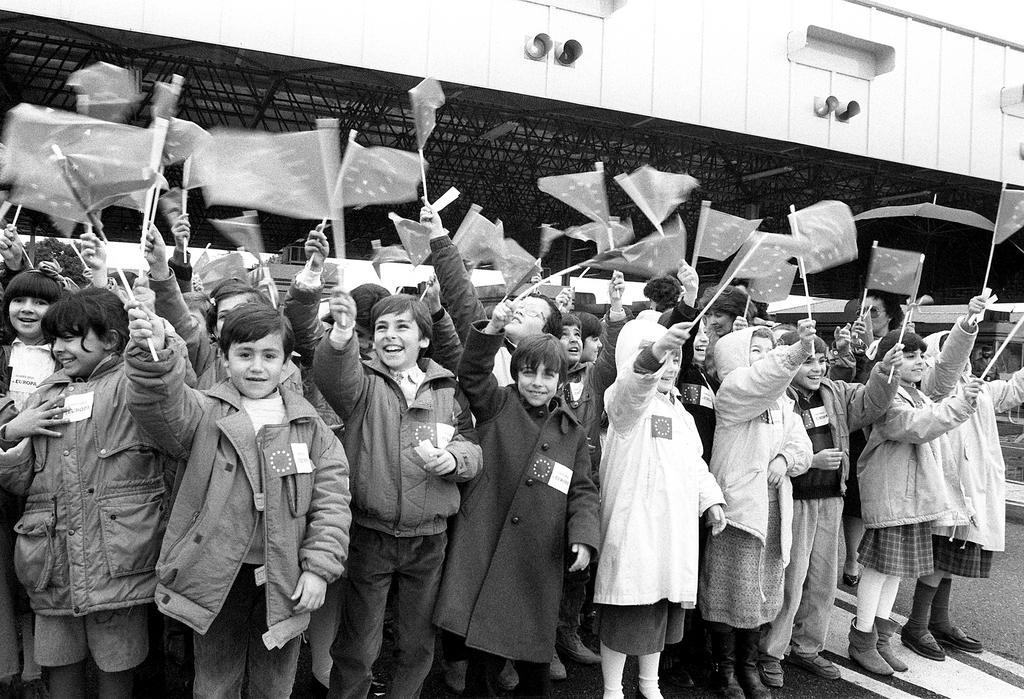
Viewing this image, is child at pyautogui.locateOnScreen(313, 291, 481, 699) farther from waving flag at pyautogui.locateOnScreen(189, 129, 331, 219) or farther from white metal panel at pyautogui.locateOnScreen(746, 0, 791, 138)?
white metal panel at pyautogui.locateOnScreen(746, 0, 791, 138)

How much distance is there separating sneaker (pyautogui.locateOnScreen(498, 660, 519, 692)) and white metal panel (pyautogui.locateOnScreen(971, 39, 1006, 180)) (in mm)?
12364

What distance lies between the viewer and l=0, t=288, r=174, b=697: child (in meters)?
2.63

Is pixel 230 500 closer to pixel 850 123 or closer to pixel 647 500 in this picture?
pixel 647 500

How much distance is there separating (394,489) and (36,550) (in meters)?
1.18

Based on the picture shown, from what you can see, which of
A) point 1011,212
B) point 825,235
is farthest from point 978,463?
point 825,235

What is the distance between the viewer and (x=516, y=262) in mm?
5051

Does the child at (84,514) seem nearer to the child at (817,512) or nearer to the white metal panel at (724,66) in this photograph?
the child at (817,512)

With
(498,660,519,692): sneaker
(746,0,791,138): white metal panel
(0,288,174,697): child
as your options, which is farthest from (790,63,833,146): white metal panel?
(0,288,174,697): child

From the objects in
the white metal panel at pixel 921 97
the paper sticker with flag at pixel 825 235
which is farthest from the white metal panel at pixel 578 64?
the paper sticker with flag at pixel 825 235

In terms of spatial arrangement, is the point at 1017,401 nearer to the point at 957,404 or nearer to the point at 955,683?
the point at 957,404

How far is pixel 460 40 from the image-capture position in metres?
9.57

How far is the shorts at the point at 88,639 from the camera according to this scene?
8.68 ft

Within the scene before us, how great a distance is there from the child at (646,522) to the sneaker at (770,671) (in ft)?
2.28

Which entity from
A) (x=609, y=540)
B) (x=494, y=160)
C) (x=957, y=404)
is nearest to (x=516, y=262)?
(x=609, y=540)
